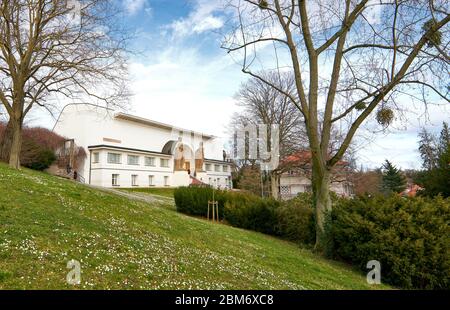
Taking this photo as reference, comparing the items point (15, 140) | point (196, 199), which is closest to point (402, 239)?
point (196, 199)

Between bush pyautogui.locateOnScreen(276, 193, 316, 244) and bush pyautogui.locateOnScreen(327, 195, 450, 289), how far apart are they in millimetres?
3011

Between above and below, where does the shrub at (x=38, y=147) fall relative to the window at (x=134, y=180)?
above

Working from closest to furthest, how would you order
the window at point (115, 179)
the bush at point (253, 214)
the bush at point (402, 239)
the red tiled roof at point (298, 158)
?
the bush at point (402, 239) < the bush at point (253, 214) < the red tiled roof at point (298, 158) < the window at point (115, 179)

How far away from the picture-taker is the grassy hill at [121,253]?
190 inches

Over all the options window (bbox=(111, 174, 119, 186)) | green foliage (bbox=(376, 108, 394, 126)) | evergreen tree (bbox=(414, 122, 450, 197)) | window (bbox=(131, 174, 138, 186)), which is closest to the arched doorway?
window (bbox=(131, 174, 138, 186))

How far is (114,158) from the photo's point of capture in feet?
144

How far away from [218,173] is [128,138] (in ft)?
66.1

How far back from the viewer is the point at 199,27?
10641 mm

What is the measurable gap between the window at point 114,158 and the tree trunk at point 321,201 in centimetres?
3617

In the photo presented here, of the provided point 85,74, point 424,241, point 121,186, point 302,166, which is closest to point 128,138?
point 121,186

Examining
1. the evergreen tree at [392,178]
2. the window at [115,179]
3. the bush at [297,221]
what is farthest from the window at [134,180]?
the evergreen tree at [392,178]

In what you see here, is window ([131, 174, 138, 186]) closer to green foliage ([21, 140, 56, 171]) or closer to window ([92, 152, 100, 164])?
window ([92, 152, 100, 164])

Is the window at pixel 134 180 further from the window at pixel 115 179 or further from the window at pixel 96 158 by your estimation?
the window at pixel 96 158
